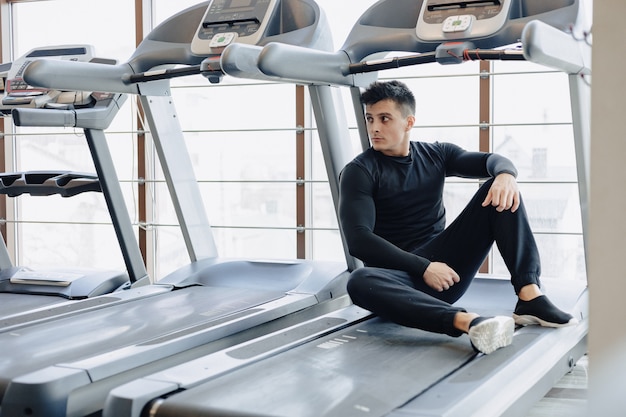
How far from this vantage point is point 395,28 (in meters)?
3.27

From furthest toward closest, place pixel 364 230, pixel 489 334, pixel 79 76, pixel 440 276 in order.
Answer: pixel 79 76, pixel 364 230, pixel 440 276, pixel 489 334

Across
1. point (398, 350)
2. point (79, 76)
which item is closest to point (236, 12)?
point (79, 76)

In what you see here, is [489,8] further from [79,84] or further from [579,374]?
[79,84]

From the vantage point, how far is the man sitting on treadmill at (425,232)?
2.65 m

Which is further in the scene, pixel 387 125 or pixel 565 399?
pixel 387 125

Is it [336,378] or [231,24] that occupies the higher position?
[231,24]

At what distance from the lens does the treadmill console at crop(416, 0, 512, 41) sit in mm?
2979

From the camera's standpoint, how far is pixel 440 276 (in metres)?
2.69

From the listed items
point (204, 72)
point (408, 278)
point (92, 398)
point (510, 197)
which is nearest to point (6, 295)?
point (204, 72)

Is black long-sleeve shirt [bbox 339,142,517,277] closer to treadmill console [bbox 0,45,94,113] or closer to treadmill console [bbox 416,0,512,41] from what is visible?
treadmill console [bbox 416,0,512,41]

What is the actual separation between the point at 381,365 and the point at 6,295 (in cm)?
237

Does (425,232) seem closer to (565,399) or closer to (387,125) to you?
(387,125)

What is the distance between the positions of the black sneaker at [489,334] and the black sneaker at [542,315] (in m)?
0.27

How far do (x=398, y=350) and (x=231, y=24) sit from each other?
1798mm
